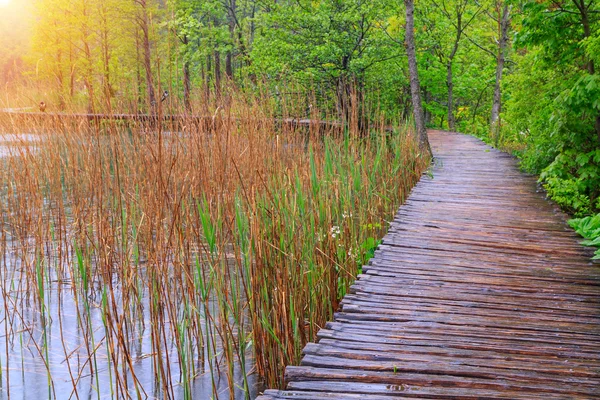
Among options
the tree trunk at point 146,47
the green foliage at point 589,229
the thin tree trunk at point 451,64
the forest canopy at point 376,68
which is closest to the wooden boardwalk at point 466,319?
the green foliage at point 589,229

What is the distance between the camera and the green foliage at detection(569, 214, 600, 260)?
319 cm

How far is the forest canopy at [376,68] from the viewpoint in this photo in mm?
4078

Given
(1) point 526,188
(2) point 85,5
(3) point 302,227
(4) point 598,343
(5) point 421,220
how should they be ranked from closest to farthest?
(4) point 598,343 → (3) point 302,227 → (5) point 421,220 → (1) point 526,188 → (2) point 85,5

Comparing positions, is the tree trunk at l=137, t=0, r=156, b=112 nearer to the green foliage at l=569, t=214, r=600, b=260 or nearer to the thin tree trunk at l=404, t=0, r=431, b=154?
the green foliage at l=569, t=214, r=600, b=260

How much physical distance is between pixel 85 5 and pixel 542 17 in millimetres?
14816

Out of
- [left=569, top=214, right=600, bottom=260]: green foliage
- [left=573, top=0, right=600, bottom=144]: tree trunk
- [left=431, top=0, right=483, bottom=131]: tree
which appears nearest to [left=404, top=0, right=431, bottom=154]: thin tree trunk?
[left=573, top=0, right=600, bottom=144]: tree trunk

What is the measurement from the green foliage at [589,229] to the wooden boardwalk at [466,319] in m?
0.07

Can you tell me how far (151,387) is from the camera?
2602 millimetres

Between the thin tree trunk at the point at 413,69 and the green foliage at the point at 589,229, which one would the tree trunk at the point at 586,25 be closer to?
the green foliage at the point at 589,229

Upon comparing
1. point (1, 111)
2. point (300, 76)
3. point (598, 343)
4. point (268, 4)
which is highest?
point (268, 4)

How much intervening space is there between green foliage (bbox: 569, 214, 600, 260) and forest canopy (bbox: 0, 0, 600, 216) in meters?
0.63

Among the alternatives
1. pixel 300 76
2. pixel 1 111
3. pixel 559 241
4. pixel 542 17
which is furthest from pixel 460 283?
pixel 300 76

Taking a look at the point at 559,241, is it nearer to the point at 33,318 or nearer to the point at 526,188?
the point at 526,188

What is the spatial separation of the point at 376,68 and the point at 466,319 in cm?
777
